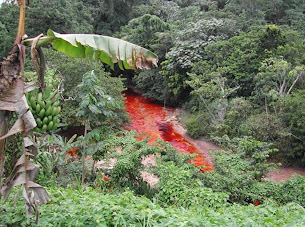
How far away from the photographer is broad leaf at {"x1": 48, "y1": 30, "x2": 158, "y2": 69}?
2680 millimetres

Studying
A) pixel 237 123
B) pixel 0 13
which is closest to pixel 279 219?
pixel 237 123

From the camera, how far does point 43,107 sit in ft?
9.80

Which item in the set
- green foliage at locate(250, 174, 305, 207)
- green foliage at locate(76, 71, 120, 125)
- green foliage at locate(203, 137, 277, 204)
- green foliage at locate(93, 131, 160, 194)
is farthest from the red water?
green foliage at locate(76, 71, 120, 125)

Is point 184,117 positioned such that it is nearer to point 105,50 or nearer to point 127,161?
point 127,161

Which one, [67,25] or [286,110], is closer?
[286,110]

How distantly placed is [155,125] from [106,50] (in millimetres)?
11323

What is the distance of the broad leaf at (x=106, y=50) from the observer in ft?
8.79

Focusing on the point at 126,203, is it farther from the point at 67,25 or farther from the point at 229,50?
the point at 67,25

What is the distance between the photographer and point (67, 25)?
1441 centimetres

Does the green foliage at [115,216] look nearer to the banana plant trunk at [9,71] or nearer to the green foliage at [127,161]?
the banana plant trunk at [9,71]

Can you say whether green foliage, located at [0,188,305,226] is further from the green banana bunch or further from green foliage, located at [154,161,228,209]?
green foliage, located at [154,161,228,209]

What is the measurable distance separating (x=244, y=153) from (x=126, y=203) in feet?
15.7

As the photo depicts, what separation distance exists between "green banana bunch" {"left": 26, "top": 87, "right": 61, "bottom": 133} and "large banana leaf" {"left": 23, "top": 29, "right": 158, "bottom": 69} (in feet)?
1.54

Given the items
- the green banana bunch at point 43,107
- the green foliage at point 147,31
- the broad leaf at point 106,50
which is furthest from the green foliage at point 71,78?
the broad leaf at point 106,50
